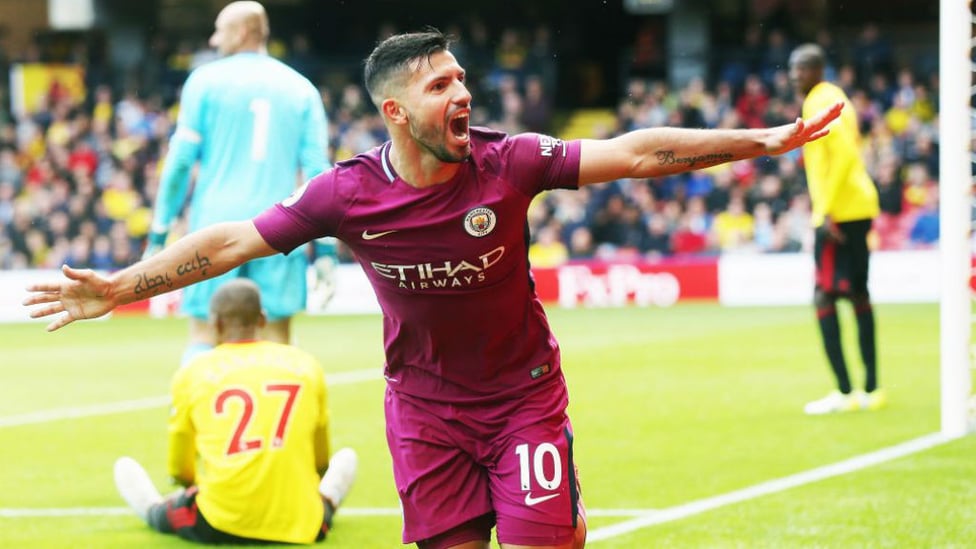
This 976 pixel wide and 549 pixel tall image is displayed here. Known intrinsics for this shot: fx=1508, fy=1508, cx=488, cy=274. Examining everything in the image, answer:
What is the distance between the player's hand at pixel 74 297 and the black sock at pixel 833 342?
262 inches

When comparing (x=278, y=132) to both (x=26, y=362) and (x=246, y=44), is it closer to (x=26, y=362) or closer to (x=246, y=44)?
(x=246, y=44)

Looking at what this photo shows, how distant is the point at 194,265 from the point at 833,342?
6541 mm

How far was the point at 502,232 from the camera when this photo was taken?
181 inches

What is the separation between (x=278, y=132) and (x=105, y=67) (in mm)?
24696

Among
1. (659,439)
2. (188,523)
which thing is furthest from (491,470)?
(659,439)

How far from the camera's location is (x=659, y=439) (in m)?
9.41

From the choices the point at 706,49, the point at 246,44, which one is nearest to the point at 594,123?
the point at 706,49

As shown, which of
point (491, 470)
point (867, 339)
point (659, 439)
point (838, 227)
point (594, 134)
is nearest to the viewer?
point (491, 470)

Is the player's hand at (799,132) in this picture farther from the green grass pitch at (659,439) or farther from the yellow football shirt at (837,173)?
the yellow football shirt at (837,173)

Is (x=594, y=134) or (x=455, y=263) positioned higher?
(x=455, y=263)

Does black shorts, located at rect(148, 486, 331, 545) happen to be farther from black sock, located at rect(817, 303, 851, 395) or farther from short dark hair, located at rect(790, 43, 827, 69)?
short dark hair, located at rect(790, 43, 827, 69)

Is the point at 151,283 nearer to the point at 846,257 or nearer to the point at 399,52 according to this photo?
the point at 399,52

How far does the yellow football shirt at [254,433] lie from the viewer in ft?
20.6

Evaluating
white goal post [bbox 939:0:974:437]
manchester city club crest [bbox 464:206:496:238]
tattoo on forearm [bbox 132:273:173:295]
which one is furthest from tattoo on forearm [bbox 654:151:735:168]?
white goal post [bbox 939:0:974:437]
